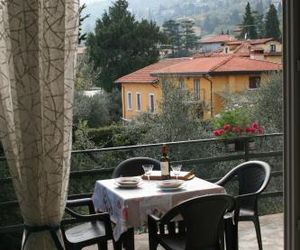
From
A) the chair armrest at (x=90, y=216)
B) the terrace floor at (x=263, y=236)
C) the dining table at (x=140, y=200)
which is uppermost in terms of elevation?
the dining table at (x=140, y=200)

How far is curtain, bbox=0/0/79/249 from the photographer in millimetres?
2238

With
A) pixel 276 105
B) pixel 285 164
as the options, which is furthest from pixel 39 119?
pixel 276 105

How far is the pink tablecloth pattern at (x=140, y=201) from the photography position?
3.07 m

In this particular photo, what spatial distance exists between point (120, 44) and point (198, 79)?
1051 mm

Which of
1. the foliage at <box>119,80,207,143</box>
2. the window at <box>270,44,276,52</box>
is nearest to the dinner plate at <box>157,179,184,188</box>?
the window at <box>270,44,276,52</box>

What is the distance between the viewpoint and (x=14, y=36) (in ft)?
7.30

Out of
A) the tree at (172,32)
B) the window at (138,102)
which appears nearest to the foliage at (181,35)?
the tree at (172,32)

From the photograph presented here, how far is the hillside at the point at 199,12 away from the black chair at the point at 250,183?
2.06 m

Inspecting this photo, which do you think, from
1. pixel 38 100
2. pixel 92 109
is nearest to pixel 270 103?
pixel 92 109

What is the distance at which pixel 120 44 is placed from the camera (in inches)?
217

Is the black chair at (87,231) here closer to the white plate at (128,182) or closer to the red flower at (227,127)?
the white plate at (128,182)

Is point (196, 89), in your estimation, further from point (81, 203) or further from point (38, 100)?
point (38, 100)

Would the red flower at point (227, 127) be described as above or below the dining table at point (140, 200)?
above

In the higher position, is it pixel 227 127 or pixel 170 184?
pixel 227 127
